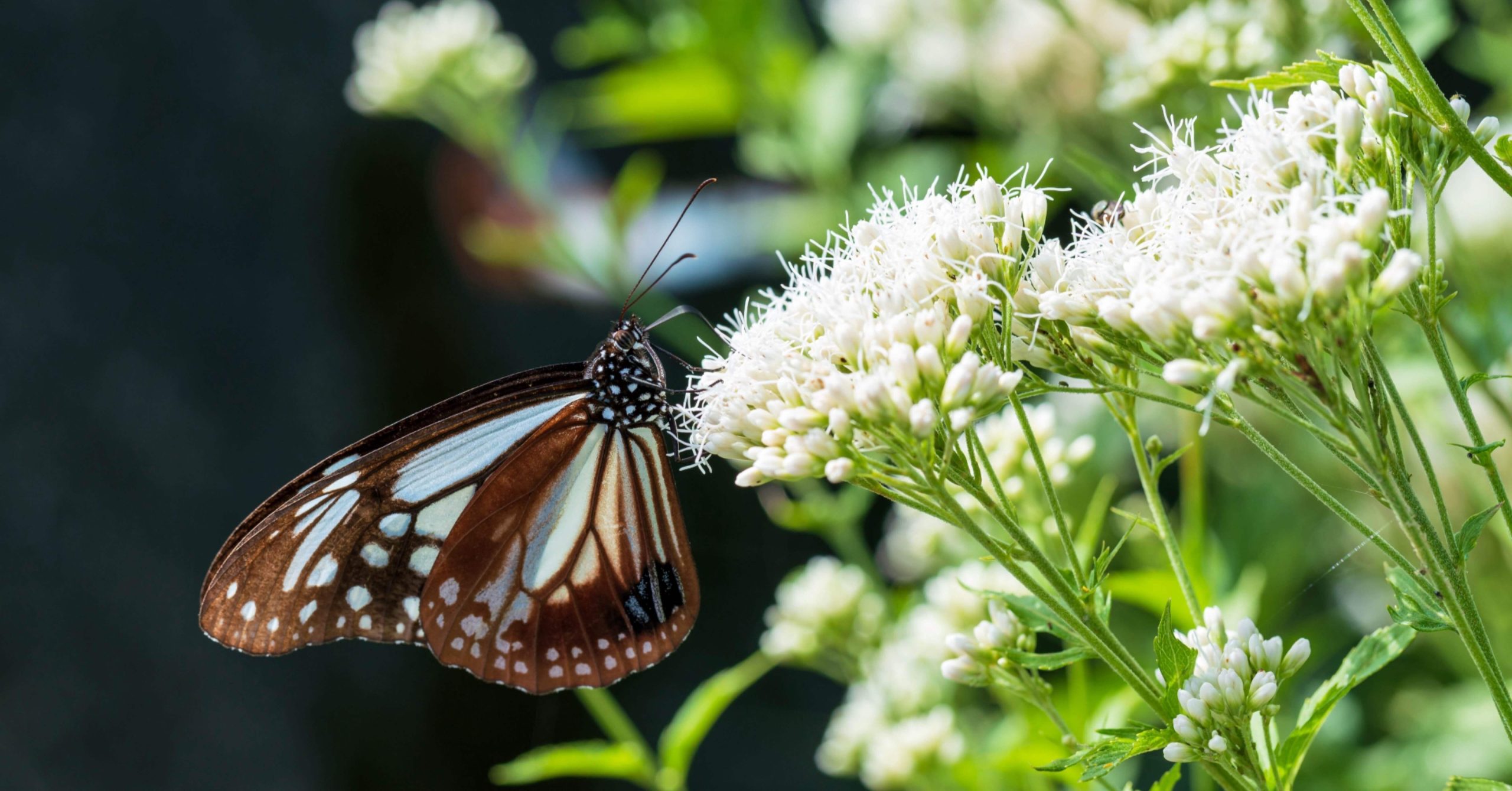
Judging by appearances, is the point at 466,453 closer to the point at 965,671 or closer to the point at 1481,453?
the point at 965,671

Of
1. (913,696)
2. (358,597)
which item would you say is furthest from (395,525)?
(913,696)

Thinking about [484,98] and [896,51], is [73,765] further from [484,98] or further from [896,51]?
[896,51]

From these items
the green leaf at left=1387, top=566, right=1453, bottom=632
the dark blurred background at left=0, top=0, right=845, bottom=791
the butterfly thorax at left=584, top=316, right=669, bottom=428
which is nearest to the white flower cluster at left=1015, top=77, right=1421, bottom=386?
the green leaf at left=1387, top=566, right=1453, bottom=632

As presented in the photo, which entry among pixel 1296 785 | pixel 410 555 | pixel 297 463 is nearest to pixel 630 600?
pixel 410 555

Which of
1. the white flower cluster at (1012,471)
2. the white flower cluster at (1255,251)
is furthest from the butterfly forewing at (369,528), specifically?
the white flower cluster at (1255,251)

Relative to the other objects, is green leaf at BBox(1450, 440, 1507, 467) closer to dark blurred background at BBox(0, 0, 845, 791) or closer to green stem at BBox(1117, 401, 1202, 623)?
green stem at BBox(1117, 401, 1202, 623)

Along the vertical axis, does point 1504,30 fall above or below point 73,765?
above

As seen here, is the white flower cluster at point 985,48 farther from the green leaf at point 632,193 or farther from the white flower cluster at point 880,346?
the white flower cluster at point 880,346
